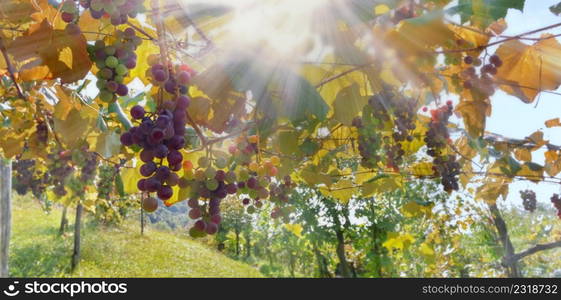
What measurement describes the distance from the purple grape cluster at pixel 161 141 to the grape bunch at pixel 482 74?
98 centimetres

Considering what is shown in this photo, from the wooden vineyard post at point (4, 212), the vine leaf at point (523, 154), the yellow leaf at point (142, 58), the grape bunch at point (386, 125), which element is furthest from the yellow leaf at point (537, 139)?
the wooden vineyard post at point (4, 212)

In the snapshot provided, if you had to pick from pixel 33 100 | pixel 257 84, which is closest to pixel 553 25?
pixel 257 84

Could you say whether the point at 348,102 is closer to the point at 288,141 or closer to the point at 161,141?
the point at 288,141

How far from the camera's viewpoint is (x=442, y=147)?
199 centimetres

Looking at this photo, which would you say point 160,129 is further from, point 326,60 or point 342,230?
point 342,230

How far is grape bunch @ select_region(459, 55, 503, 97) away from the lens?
52.4 inches

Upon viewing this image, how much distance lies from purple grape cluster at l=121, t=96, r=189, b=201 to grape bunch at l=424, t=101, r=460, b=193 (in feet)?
4.47

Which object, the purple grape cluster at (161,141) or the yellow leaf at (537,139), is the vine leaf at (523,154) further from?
the purple grape cluster at (161,141)

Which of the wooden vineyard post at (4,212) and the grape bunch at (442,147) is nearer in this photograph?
the grape bunch at (442,147)

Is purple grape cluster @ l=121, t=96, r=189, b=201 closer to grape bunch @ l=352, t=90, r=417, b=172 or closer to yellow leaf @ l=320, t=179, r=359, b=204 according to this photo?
grape bunch @ l=352, t=90, r=417, b=172

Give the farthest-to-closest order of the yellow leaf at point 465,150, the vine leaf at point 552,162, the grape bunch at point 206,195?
the yellow leaf at point 465,150
the vine leaf at point 552,162
the grape bunch at point 206,195

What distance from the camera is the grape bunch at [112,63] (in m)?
0.89

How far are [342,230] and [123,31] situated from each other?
9513mm

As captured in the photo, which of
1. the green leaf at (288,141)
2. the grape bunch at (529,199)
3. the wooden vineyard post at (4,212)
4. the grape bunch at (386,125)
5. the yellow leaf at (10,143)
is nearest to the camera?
the green leaf at (288,141)
